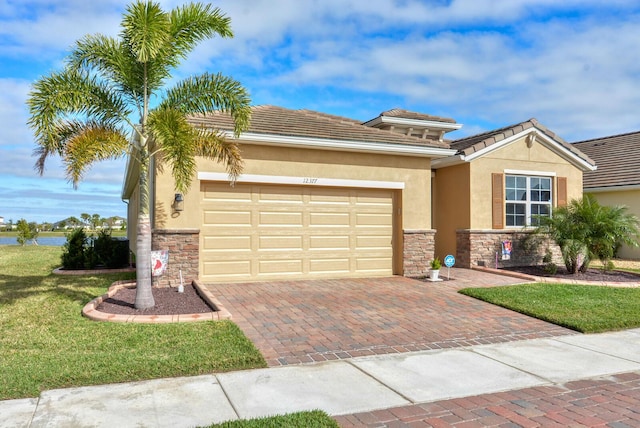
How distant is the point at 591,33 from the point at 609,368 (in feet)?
30.8

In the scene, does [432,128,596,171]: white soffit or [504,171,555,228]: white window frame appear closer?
[432,128,596,171]: white soffit

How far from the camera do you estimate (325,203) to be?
11.6 m

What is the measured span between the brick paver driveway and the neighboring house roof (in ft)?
15.6

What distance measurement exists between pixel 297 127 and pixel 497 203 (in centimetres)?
686

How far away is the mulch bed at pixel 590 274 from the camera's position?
Answer: 12.1m

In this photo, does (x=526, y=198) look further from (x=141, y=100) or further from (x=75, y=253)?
(x=75, y=253)

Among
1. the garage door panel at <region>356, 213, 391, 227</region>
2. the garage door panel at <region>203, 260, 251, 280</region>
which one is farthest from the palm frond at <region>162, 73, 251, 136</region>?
the garage door panel at <region>356, 213, 391, 227</region>

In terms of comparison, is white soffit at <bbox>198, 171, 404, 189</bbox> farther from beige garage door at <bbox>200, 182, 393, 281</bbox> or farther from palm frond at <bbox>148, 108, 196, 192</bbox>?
palm frond at <bbox>148, 108, 196, 192</bbox>

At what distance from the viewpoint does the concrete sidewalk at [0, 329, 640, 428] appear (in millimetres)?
3928

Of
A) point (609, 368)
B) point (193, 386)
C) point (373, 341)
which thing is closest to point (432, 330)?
point (373, 341)

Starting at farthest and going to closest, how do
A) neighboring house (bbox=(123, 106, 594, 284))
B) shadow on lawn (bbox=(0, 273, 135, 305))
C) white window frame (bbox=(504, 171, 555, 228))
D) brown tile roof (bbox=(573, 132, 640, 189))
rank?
1. brown tile roof (bbox=(573, 132, 640, 189))
2. white window frame (bbox=(504, 171, 555, 228))
3. neighboring house (bbox=(123, 106, 594, 284))
4. shadow on lawn (bbox=(0, 273, 135, 305))

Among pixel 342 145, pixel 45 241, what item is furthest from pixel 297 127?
pixel 45 241

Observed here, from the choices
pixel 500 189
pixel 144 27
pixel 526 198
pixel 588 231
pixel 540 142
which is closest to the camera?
pixel 144 27

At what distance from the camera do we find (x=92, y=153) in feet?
23.7
